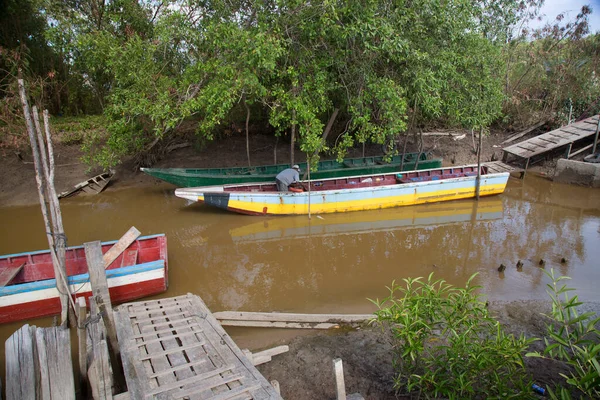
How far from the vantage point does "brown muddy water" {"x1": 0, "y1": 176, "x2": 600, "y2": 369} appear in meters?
6.48

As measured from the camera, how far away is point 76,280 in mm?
5594

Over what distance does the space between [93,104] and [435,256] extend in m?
18.0

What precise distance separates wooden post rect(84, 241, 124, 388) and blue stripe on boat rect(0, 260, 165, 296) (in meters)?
1.52

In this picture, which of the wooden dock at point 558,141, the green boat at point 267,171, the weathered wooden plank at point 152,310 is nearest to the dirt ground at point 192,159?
the wooden dock at point 558,141

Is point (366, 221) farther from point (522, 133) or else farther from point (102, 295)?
point (522, 133)

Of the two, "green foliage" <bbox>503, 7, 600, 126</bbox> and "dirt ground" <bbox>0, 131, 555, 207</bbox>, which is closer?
"dirt ground" <bbox>0, 131, 555, 207</bbox>

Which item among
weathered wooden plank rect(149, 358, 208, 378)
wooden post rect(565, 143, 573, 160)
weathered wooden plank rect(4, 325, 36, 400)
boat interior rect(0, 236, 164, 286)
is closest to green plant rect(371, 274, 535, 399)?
weathered wooden plank rect(149, 358, 208, 378)

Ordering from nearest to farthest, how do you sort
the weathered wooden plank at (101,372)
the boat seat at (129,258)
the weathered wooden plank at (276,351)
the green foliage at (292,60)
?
the weathered wooden plank at (101,372)
the weathered wooden plank at (276,351)
the boat seat at (129,258)
the green foliage at (292,60)

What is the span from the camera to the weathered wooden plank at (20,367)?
3.20m

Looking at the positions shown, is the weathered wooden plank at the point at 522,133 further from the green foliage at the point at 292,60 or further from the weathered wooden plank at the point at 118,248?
the weathered wooden plank at the point at 118,248

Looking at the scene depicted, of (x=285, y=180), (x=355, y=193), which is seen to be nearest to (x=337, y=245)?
(x=355, y=193)

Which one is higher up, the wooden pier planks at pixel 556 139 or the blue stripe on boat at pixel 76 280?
the wooden pier planks at pixel 556 139

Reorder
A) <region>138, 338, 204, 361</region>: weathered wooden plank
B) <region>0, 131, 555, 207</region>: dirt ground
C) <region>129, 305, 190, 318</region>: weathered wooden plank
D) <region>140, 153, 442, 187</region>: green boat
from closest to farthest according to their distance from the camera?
<region>138, 338, 204, 361</region>: weathered wooden plank → <region>129, 305, 190, 318</region>: weathered wooden plank → <region>140, 153, 442, 187</region>: green boat → <region>0, 131, 555, 207</region>: dirt ground

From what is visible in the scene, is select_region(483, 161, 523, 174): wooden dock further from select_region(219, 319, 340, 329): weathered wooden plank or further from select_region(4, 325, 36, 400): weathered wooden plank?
select_region(4, 325, 36, 400): weathered wooden plank
